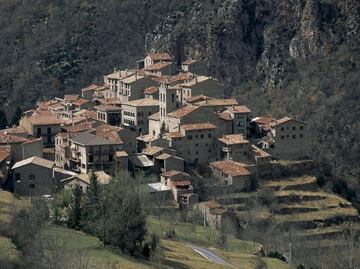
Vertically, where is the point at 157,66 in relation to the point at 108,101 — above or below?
above

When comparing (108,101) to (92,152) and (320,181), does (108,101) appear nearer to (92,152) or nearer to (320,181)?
(92,152)

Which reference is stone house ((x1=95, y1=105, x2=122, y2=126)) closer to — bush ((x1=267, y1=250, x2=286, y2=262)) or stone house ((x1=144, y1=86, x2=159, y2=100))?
stone house ((x1=144, y1=86, x2=159, y2=100))

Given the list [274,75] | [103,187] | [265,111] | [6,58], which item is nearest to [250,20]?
[274,75]

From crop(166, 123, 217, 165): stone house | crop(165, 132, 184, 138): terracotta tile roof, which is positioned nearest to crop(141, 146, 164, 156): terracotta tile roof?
crop(166, 123, 217, 165): stone house

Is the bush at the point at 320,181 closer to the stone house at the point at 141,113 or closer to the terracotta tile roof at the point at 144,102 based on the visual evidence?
the stone house at the point at 141,113

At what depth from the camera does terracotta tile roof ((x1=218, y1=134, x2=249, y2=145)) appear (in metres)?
75.2

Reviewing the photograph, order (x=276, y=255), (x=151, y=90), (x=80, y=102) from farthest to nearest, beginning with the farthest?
(x=80, y=102), (x=151, y=90), (x=276, y=255)

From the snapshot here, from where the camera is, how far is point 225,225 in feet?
230

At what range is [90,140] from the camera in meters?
70.6

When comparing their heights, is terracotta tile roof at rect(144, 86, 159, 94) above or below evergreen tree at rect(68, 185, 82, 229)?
above

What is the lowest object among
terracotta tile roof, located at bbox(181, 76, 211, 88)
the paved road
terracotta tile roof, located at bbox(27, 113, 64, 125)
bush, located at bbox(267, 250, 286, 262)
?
bush, located at bbox(267, 250, 286, 262)

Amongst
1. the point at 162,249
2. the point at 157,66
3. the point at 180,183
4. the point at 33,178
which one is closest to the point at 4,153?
the point at 33,178

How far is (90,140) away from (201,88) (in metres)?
14.0

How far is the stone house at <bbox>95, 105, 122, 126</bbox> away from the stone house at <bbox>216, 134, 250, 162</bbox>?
8299mm
